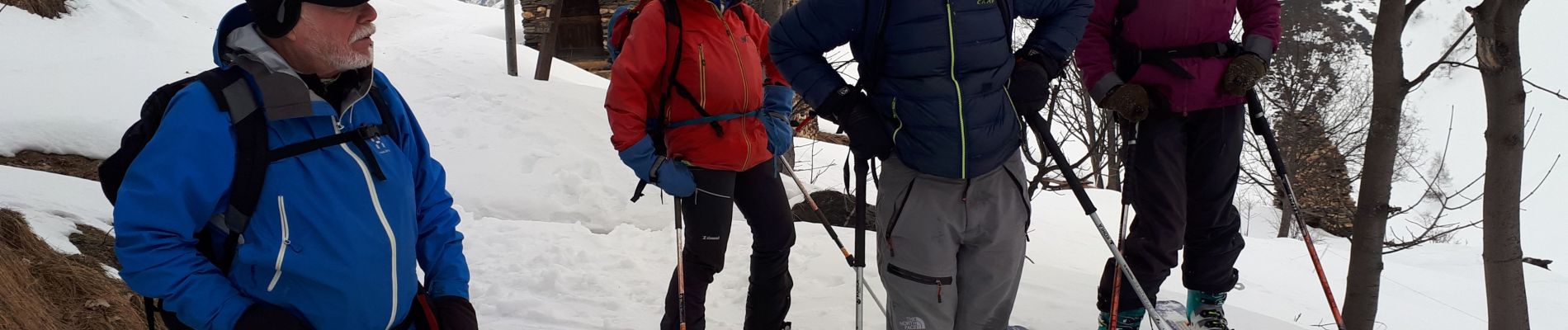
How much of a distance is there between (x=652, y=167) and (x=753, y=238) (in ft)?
1.88

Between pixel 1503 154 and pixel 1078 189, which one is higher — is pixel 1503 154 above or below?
above

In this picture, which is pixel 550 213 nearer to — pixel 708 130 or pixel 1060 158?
pixel 708 130

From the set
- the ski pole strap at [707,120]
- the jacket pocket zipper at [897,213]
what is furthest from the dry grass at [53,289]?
the jacket pocket zipper at [897,213]

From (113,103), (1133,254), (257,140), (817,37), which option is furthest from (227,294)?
(113,103)

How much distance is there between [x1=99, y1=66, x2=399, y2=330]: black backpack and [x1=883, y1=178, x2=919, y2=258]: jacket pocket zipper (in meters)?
1.91

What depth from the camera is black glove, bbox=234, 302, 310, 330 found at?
1.94 m

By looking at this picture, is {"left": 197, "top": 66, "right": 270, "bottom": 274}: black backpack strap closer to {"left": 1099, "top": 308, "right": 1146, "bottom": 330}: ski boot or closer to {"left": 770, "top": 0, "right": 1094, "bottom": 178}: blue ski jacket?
{"left": 770, "top": 0, "right": 1094, "bottom": 178}: blue ski jacket

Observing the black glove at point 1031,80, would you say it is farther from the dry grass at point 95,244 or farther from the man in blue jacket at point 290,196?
the dry grass at point 95,244

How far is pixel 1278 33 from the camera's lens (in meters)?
3.84

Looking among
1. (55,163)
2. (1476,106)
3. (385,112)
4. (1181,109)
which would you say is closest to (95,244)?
(55,163)

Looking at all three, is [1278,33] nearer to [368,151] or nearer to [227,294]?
[368,151]

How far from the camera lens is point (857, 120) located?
3176 millimetres

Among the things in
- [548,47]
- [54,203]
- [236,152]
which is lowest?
[54,203]

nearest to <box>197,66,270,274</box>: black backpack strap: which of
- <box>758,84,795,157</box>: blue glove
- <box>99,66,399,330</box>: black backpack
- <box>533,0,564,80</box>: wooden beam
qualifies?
<box>99,66,399,330</box>: black backpack
